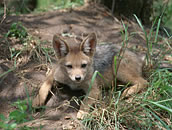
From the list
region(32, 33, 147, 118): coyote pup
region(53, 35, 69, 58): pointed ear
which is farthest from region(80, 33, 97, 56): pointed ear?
region(53, 35, 69, 58): pointed ear

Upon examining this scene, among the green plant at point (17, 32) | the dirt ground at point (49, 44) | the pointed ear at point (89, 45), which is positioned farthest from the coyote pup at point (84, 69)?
the green plant at point (17, 32)

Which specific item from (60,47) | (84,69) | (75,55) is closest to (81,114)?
(84,69)

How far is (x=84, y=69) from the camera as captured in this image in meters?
3.87

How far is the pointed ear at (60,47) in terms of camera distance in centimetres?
373

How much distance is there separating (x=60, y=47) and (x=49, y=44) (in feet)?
4.71

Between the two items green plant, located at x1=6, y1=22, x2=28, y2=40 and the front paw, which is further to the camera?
green plant, located at x1=6, y1=22, x2=28, y2=40

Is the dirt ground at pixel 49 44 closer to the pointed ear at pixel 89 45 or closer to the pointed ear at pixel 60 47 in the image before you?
the pointed ear at pixel 60 47

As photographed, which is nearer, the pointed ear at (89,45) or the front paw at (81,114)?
the front paw at (81,114)

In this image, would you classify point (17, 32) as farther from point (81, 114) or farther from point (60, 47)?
point (81, 114)

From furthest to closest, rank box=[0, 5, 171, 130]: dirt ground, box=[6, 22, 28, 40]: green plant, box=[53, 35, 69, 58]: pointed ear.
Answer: box=[6, 22, 28, 40]: green plant < box=[53, 35, 69, 58]: pointed ear < box=[0, 5, 171, 130]: dirt ground

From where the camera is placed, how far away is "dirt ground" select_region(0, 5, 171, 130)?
3.49 meters

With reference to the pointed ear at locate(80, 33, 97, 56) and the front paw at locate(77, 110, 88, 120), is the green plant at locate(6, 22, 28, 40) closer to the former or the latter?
the pointed ear at locate(80, 33, 97, 56)

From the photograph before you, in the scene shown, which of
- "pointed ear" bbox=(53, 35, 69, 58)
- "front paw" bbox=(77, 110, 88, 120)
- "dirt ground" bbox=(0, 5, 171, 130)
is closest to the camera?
"front paw" bbox=(77, 110, 88, 120)

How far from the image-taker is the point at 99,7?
7.13m
